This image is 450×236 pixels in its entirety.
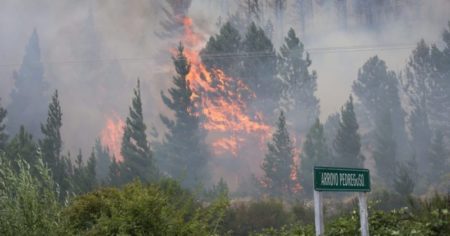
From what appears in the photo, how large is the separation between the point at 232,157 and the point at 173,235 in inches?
2418

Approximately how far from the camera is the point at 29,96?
82062 millimetres

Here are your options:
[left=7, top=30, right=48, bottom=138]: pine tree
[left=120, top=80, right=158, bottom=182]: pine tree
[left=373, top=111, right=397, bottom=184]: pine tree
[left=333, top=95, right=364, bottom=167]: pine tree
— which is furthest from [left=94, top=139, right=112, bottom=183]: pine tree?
[left=373, top=111, right=397, bottom=184]: pine tree

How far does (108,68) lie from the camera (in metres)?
90.8

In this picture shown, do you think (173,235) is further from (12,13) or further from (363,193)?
(12,13)

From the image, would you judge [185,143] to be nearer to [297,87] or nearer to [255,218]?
[297,87]

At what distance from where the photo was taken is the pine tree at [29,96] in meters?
78.1

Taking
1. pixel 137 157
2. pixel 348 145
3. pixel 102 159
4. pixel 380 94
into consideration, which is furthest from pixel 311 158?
pixel 102 159

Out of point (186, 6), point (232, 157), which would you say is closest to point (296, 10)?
point (186, 6)

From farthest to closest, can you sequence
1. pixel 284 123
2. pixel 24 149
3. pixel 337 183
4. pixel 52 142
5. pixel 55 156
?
pixel 284 123 < pixel 55 156 < pixel 52 142 < pixel 24 149 < pixel 337 183

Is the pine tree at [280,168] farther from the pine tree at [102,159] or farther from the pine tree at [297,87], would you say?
the pine tree at [102,159]

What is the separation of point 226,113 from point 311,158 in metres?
16.1

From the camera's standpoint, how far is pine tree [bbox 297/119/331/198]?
189ft

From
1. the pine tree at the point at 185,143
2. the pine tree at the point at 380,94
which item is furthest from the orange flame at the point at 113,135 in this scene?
the pine tree at the point at 380,94

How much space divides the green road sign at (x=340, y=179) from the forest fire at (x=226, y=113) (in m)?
61.4
